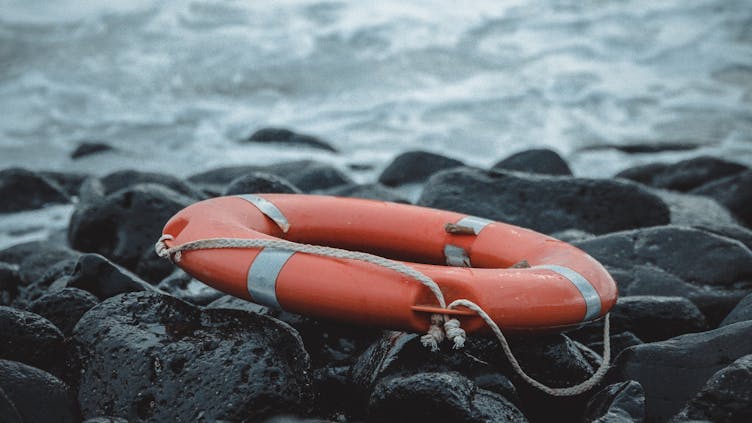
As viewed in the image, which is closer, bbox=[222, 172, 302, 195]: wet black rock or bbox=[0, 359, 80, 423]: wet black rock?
bbox=[0, 359, 80, 423]: wet black rock

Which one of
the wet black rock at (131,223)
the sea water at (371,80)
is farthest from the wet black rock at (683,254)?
→ the sea water at (371,80)

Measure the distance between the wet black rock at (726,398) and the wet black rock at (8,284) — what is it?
2930 millimetres

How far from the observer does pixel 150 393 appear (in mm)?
2182

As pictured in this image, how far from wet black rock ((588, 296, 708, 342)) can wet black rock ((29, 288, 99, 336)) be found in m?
1.88

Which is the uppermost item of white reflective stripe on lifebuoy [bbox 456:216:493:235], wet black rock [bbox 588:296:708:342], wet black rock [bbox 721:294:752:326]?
white reflective stripe on lifebuoy [bbox 456:216:493:235]

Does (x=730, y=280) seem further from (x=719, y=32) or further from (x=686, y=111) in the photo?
(x=719, y=32)

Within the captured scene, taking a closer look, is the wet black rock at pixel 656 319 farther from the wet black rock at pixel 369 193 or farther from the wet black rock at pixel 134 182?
the wet black rock at pixel 134 182

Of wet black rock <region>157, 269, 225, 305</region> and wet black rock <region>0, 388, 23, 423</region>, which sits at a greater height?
wet black rock <region>0, 388, 23, 423</region>

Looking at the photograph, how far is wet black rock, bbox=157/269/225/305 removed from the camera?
314 centimetres

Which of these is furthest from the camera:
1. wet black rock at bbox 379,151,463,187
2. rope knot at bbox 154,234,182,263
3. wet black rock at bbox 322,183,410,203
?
wet black rock at bbox 379,151,463,187

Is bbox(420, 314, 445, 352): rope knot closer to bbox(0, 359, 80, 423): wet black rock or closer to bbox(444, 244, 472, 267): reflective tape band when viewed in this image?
bbox(444, 244, 472, 267): reflective tape band

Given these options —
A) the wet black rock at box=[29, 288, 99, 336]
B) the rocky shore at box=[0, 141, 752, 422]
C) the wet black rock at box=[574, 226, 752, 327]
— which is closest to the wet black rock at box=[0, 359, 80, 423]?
the rocky shore at box=[0, 141, 752, 422]

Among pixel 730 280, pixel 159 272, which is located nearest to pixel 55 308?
pixel 159 272

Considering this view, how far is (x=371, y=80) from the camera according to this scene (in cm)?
1021
